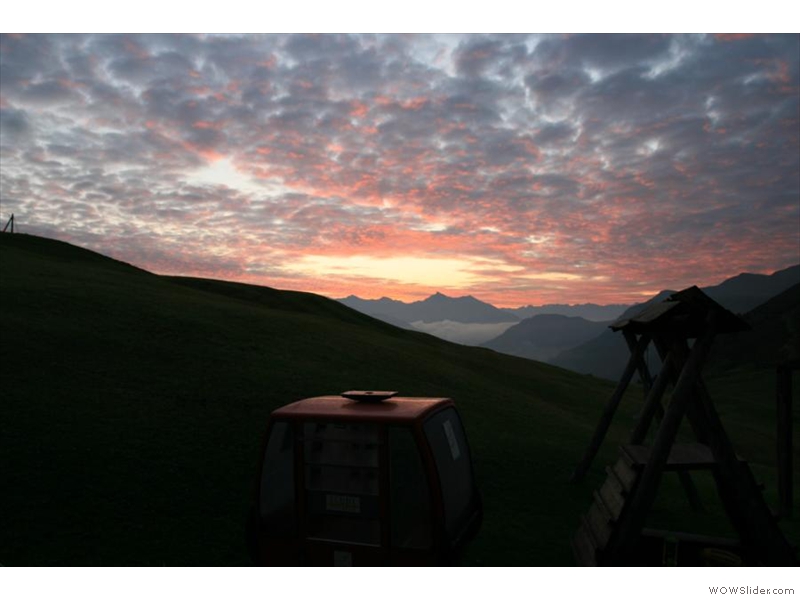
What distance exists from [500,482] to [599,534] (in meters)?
4.66

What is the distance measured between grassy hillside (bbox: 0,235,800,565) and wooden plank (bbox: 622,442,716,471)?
7.02 ft

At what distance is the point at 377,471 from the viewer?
6.95 m

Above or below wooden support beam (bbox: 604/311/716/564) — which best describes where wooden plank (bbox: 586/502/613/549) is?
below

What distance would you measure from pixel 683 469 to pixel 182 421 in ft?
39.3

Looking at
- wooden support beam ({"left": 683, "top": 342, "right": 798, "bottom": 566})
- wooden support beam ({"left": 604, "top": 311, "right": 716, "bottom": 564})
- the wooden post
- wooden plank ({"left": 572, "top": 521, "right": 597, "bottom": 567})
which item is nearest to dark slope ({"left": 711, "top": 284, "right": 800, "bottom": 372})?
the wooden post

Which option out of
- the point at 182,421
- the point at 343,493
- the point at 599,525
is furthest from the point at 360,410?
the point at 182,421

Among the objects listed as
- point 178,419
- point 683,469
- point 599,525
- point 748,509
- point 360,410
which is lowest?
point 599,525

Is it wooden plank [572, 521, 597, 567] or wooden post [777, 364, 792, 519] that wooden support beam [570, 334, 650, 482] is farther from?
wooden post [777, 364, 792, 519]

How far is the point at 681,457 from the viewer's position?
9078 mm

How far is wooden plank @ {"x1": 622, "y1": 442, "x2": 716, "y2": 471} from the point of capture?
8.82 m

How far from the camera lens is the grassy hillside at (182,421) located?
966cm

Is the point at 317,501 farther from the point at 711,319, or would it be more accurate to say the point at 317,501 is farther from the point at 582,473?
the point at 582,473

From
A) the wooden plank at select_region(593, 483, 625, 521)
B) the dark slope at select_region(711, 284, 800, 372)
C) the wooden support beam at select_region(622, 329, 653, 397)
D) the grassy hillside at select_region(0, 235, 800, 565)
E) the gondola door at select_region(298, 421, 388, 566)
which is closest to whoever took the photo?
the gondola door at select_region(298, 421, 388, 566)

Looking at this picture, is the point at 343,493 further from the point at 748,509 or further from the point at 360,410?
the point at 748,509
